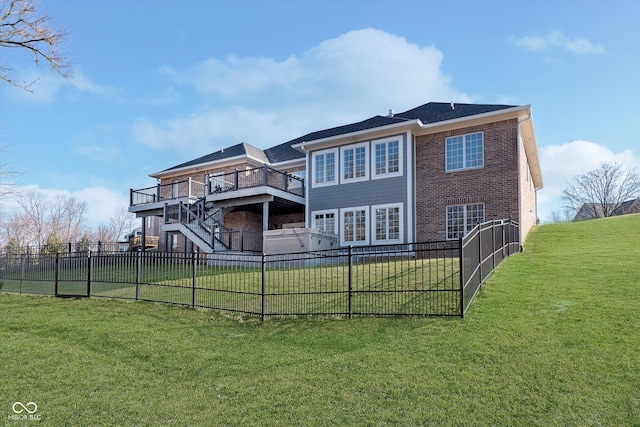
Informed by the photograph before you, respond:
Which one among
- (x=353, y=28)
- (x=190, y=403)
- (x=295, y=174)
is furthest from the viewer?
(x=295, y=174)

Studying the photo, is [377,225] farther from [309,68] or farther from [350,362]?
[350,362]

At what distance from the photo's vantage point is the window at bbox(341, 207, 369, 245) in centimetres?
1848

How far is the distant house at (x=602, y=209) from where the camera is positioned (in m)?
47.6

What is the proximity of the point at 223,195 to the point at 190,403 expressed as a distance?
16.2 m

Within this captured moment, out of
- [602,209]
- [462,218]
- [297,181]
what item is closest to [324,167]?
[297,181]

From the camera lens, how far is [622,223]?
1997 cm

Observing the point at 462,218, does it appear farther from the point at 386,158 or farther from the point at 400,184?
the point at 386,158

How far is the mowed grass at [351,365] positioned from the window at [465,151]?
7.86 m

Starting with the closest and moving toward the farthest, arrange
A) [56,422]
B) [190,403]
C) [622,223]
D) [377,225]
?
[56,422]
[190,403]
[377,225]
[622,223]

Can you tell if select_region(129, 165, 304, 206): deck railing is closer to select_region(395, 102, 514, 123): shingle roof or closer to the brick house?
the brick house

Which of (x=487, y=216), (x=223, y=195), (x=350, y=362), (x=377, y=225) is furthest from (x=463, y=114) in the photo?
(x=350, y=362)

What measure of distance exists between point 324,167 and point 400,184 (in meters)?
3.95

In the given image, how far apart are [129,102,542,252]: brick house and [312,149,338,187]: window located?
0.05m

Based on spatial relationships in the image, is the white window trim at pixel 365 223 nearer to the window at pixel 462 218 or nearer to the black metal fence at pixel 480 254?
the window at pixel 462 218
